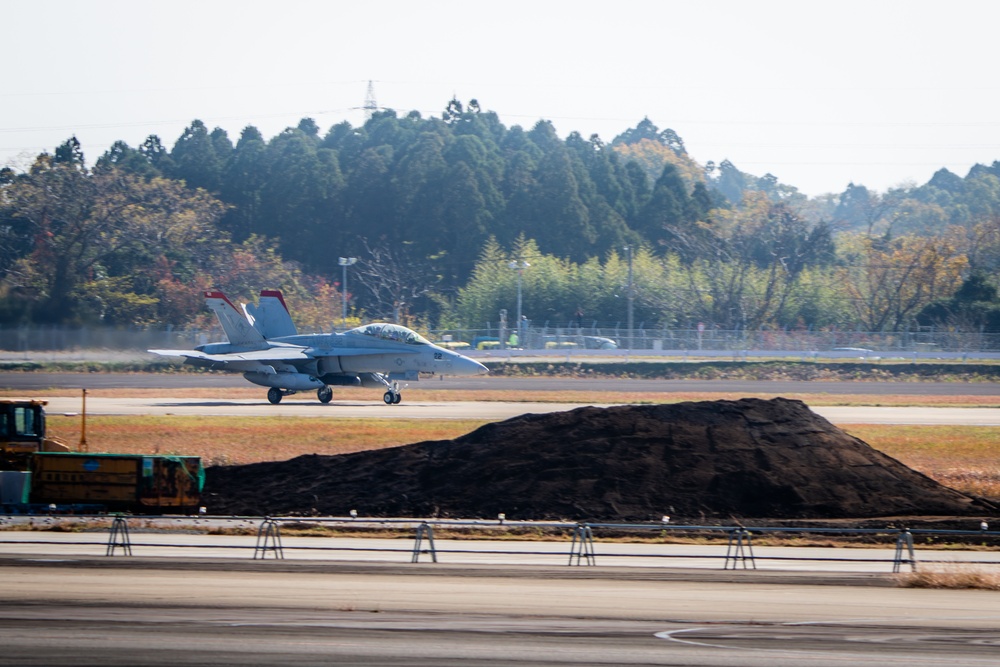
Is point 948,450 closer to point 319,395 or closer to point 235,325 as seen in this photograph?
point 319,395

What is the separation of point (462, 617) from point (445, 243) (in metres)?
93.6

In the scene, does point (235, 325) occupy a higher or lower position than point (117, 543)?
higher

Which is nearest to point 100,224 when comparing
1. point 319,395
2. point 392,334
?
point 319,395

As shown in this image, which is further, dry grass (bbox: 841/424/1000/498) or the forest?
the forest

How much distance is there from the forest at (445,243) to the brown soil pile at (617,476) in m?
37.7

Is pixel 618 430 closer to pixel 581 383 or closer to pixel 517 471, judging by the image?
pixel 517 471

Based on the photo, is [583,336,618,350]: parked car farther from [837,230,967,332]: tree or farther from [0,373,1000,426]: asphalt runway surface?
[837,230,967,332]: tree

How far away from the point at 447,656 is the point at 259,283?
2983 inches

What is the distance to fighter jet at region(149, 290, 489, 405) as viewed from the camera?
39.7m

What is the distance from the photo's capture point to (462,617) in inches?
469

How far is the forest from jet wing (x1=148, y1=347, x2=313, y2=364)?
Answer: 1690 centimetres

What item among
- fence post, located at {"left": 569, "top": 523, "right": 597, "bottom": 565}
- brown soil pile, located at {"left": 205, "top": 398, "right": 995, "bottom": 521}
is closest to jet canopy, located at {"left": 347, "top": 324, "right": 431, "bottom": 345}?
brown soil pile, located at {"left": 205, "top": 398, "right": 995, "bottom": 521}

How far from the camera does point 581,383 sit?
5088cm

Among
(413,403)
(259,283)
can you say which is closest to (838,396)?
(413,403)
